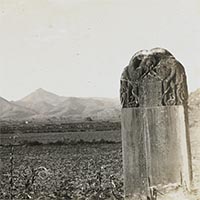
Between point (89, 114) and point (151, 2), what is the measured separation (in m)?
0.51

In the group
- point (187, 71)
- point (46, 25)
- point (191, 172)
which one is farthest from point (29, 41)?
point (191, 172)

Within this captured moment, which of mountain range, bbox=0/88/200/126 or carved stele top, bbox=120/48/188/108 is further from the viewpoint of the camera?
mountain range, bbox=0/88/200/126

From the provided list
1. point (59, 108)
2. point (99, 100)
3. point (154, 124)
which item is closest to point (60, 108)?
point (59, 108)

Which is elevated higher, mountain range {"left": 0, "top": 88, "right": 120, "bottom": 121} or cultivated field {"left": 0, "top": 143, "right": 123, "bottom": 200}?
mountain range {"left": 0, "top": 88, "right": 120, "bottom": 121}

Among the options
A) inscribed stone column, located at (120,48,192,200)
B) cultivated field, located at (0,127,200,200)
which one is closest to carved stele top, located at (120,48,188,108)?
inscribed stone column, located at (120,48,192,200)

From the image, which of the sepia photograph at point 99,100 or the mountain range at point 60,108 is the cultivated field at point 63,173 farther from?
the mountain range at point 60,108

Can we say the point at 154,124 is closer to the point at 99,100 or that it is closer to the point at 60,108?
the point at 99,100

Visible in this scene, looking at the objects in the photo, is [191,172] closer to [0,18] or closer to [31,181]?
[31,181]

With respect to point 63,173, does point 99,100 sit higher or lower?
higher

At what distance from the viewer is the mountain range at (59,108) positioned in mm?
1691

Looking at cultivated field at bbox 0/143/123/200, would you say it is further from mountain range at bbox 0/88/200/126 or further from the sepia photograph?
mountain range at bbox 0/88/200/126

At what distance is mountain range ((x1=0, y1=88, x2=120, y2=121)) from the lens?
5.55 feet

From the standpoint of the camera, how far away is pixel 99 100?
5.62ft

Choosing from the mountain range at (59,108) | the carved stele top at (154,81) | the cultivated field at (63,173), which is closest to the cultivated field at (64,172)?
the cultivated field at (63,173)
